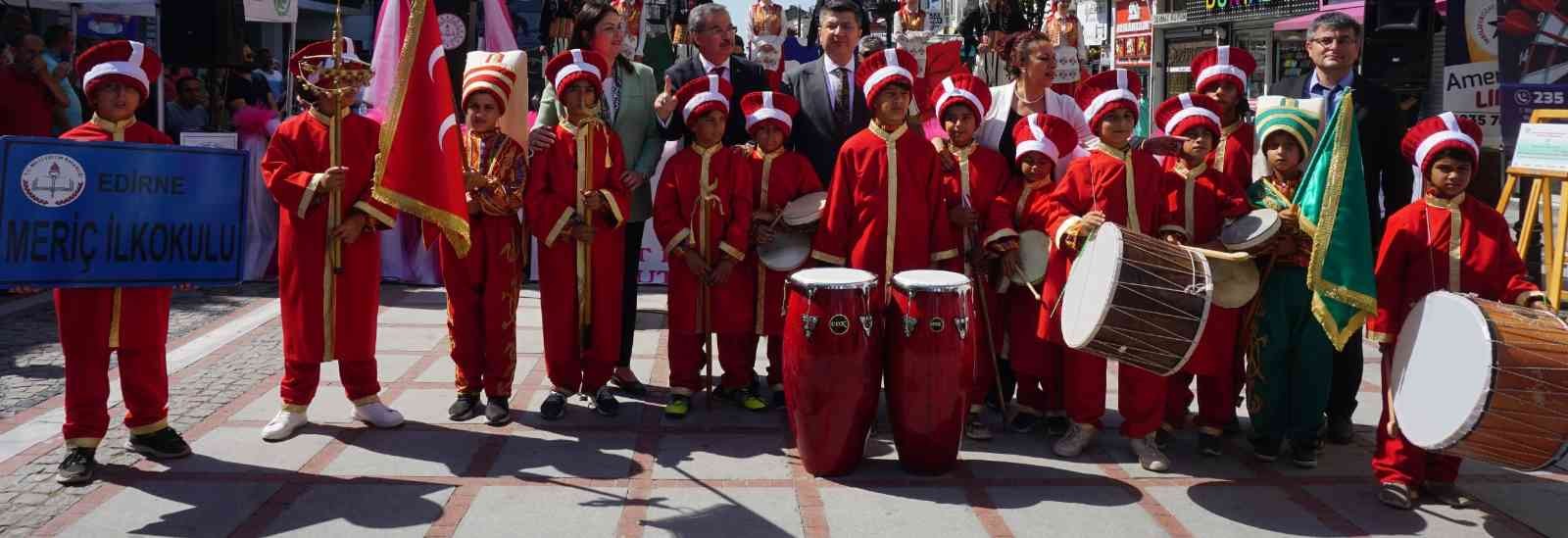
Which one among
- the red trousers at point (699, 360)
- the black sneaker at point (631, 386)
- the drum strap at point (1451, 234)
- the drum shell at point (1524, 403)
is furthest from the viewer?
the black sneaker at point (631, 386)

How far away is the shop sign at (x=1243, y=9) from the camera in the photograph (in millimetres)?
22375

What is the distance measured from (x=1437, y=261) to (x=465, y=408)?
407 cm

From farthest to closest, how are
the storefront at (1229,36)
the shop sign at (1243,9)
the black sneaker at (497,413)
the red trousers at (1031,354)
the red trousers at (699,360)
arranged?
1. the storefront at (1229,36)
2. the shop sign at (1243,9)
3. the red trousers at (699,360)
4. the black sneaker at (497,413)
5. the red trousers at (1031,354)

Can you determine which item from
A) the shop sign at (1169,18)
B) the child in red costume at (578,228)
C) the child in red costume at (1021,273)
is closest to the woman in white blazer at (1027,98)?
the child in red costume at (1021,273)

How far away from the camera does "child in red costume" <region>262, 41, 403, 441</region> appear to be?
5.12 m

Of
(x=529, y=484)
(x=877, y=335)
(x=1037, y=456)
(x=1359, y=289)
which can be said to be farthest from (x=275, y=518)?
(x=1359, y=289)

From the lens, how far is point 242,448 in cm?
511

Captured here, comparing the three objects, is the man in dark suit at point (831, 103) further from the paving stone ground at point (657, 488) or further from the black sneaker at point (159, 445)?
the black sneaker at point (159, 445)

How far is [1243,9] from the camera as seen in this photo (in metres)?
23.5

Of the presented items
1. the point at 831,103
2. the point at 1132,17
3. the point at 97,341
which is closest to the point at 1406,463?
the point at 831,103

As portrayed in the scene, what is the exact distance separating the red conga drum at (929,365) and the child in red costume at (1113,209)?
0.57 metres

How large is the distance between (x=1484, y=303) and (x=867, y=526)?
2.13 meters

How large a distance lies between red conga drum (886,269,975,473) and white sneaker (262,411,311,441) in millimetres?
2573

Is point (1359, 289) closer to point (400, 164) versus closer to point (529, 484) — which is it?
point (529, 484)
